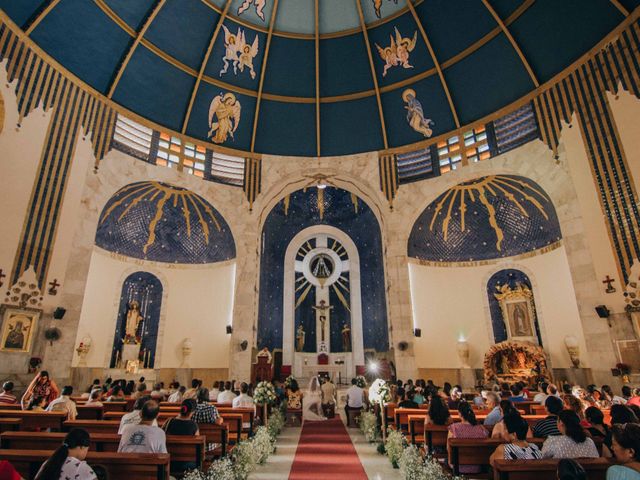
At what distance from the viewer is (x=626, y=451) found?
8.32 ft

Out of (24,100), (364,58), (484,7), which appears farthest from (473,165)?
(24,100)

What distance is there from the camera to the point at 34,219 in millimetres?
10047

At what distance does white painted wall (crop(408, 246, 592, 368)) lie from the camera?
1445 centimetres

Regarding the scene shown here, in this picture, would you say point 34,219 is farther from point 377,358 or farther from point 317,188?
point 377,358

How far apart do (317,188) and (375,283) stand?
545cm

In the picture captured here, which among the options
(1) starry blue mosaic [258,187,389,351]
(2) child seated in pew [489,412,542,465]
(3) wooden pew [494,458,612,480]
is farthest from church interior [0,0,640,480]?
(3) wooden pew [494,458,612,480]

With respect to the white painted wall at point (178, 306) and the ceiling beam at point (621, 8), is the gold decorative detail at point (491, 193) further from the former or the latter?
the white painted wall at point (178, 306)

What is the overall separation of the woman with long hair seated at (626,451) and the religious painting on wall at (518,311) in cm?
1370

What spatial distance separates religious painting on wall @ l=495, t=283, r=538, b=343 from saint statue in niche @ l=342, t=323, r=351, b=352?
722cm

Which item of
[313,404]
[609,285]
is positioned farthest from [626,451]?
[313,404]

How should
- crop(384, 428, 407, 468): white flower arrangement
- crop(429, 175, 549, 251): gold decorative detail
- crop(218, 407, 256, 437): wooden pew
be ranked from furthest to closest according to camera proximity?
crop(429, 175, 549, 251): gold decorative detail
crop(218, 407, 256, 437): wooden pew
crop(384, 428, 407, 468): white flower arrangement

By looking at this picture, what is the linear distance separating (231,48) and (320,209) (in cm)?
833

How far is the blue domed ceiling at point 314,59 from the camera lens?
11602mm

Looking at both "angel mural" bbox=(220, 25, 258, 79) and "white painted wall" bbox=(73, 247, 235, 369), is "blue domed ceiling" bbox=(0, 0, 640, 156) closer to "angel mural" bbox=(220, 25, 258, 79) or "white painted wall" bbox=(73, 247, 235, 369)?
"angel mural" bbox=(220, 25, 258, 79)
